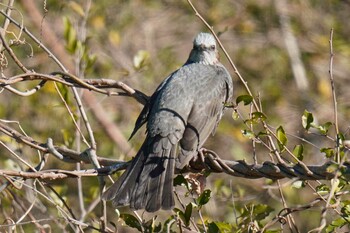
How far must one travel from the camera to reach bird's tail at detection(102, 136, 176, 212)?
4.66 metres

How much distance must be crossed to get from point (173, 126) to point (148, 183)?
22.1 inches

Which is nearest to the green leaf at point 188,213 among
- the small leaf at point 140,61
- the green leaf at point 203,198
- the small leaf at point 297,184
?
the green leaf at point 203,198

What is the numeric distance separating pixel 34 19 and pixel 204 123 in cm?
407

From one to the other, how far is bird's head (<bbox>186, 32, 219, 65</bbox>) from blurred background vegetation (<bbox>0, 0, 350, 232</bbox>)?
2.35 meters

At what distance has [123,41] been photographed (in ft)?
32.4

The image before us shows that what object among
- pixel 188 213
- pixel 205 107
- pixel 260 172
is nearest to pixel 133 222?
pixel 188 213

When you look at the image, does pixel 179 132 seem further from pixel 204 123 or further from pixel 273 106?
pixel 273 106

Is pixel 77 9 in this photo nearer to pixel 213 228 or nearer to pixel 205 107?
pixel 205 107

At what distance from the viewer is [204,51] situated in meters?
6.29

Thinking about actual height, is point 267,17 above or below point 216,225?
above

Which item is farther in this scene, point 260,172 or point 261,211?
point 261,211

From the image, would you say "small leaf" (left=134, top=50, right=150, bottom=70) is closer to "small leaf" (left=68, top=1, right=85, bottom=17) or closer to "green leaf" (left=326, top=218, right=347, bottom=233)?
"small leaf" (left=68, top=1, right=85, bottom=17)

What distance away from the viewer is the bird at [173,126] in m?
4.73

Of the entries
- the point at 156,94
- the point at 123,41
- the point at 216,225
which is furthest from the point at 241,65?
the point at 216,225
